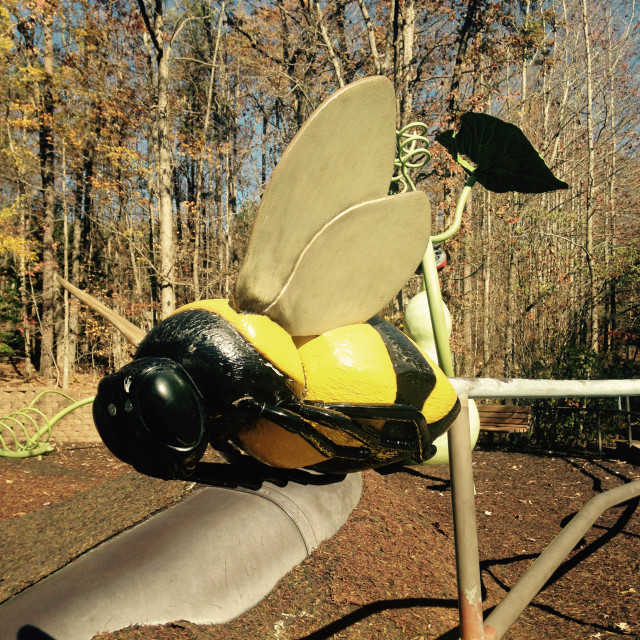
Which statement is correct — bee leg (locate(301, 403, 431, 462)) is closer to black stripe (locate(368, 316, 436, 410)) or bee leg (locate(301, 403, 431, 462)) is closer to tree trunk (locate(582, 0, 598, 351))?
black stripe (locate(368, 316, 436, 410))

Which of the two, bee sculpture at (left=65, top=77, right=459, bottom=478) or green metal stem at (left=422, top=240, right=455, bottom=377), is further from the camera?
green metal stem at (left=422, top=240, right=455, bottom=377)

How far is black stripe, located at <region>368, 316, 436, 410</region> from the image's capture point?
0.81 meters

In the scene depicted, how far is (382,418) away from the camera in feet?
2.47

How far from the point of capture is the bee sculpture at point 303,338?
0.63m

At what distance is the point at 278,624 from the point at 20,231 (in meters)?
15.5

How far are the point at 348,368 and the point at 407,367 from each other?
12cm

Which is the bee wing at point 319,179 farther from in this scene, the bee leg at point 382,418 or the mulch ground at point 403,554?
the mulch ground at point 403,554

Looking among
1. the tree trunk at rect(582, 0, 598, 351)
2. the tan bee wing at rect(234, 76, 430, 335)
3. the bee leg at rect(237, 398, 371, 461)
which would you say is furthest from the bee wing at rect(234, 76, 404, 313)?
the tree trunk at rect(582, 0, 598, 351)

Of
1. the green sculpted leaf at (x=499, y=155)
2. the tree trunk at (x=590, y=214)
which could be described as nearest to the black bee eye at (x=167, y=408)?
the green sculpted leaf at (x=499, y=155)

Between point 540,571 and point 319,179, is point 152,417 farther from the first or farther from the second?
point 540,571

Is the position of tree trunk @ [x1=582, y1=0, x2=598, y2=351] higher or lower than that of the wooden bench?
higher

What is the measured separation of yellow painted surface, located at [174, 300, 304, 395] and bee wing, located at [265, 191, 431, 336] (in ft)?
0.06

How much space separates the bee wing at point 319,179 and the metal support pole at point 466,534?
716 mm

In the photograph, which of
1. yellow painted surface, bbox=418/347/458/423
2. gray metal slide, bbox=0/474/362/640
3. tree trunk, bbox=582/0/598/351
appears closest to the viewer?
yellow painted surface, bbox=418/347/458/423
